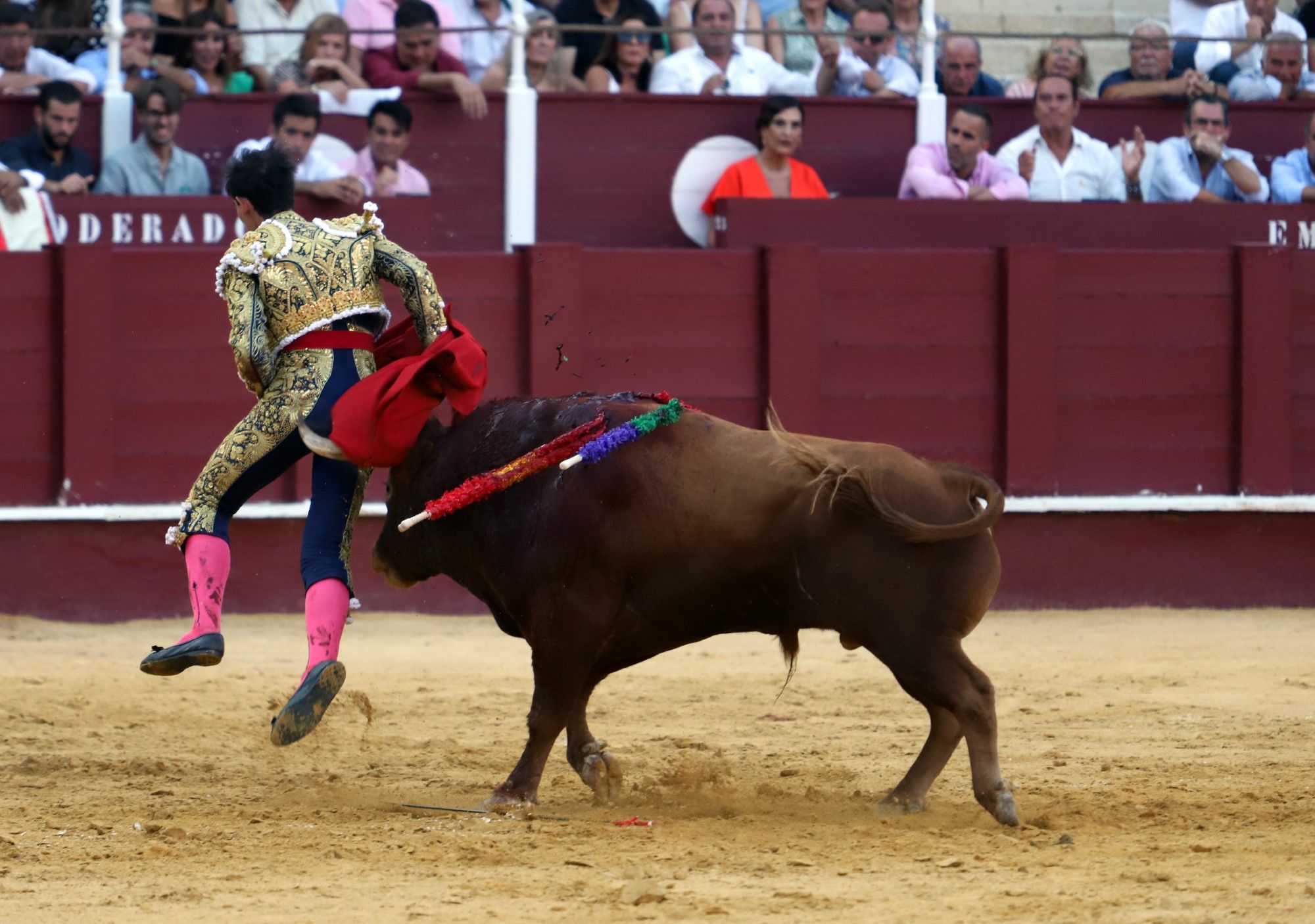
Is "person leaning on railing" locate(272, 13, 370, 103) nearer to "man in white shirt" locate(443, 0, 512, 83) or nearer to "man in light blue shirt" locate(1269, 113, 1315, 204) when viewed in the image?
"man in white shirt" locate(443, 0, 512, 83)

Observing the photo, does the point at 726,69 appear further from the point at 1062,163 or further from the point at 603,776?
the point at 603,776

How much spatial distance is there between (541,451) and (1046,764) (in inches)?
64.3

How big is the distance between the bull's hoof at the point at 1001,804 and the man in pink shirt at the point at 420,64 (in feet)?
16.2

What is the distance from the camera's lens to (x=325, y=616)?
4.35m

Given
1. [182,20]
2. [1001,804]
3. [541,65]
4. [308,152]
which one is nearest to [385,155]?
[308,152]

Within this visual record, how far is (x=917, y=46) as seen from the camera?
9227mm

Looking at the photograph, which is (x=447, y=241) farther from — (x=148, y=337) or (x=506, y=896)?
(x=506, y=896)

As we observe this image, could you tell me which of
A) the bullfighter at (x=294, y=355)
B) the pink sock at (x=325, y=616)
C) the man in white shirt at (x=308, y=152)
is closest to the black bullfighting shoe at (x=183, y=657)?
the bullfighter at (x=294, y=355)

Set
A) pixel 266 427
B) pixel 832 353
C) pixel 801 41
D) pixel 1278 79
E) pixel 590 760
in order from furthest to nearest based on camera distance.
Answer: pixel 1278 79 → pixel 801 41 → pixel 832 353 → pixel 590 760 → pixel 266 427

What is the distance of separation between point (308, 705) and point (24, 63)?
495 centimetres

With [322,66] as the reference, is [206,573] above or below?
below

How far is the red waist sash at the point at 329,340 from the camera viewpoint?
439 cm

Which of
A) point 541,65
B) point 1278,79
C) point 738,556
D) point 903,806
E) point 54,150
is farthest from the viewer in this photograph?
point 1278,79

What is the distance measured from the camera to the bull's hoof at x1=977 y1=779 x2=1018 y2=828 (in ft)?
13.3
